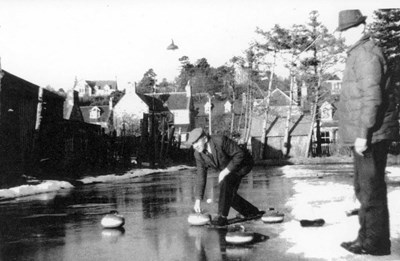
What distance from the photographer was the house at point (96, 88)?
11050 cm

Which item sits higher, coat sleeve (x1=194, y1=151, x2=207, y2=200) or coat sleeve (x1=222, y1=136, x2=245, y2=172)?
coat sleeve (x1=222, y1=136, x2=245, y2=172)

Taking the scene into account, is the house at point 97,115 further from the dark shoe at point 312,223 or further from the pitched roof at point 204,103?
the dark shoe at point 312,223

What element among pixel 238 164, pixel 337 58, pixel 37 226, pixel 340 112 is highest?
pixel 337 58

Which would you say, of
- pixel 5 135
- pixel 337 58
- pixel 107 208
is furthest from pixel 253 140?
pixel 107 208

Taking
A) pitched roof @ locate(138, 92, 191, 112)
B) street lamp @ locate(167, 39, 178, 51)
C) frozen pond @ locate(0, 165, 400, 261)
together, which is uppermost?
pitched roof @ locate(138, 92, 191, 112)

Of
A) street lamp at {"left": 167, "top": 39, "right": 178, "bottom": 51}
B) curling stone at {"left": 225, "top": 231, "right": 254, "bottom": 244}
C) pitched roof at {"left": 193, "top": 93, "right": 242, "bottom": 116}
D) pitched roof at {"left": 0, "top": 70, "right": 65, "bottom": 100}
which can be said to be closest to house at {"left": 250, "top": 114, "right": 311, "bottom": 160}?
Result: street lamp at {"left": 167, "top": 39, "right": 178, "bottom": 51}

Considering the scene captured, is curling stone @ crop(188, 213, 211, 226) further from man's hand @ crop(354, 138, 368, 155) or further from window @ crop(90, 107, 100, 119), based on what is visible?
window @ crop(90, 107, 100, 119)

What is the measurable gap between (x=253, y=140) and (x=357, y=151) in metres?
43.9

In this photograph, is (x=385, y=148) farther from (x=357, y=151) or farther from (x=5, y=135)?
(x=5, y=135)

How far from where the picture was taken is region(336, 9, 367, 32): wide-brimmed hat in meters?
4.98

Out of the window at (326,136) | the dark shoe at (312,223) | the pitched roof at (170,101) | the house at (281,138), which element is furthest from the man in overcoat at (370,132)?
the pitched roof at (170,101)

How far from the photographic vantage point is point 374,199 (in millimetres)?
4730

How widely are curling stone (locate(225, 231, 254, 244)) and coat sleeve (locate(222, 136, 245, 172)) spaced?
53.5 inches

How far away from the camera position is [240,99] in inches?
2896
